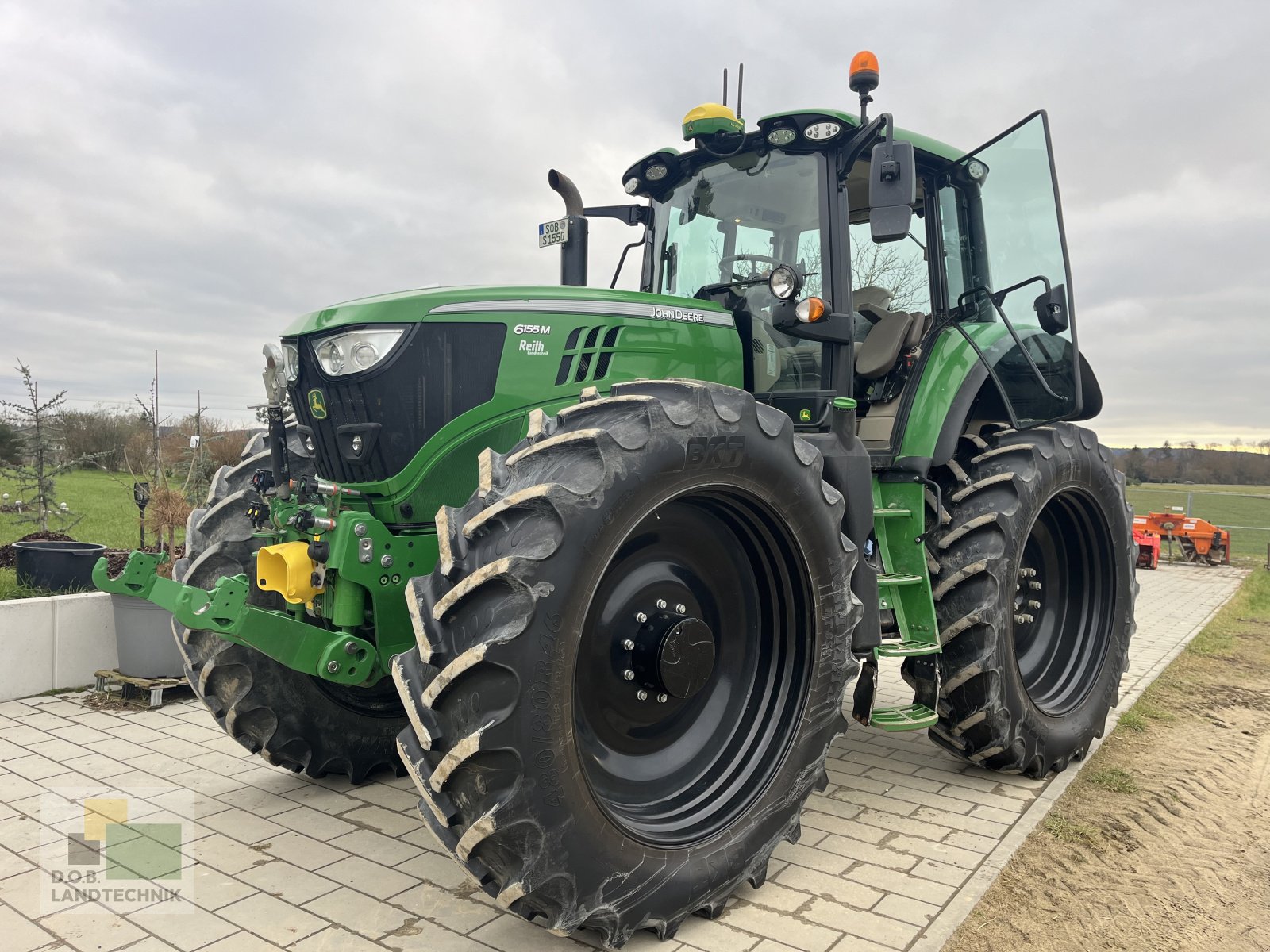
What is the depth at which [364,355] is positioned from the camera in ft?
10.5

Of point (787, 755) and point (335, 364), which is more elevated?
point (335, 364)

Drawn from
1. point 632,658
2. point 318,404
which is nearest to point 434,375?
point 318,404

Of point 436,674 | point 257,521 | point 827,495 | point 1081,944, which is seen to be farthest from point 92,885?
point 1081,944

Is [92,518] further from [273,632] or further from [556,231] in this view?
[273,632]

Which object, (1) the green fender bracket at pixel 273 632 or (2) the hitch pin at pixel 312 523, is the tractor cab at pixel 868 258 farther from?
(1) the green fender bracket at pixel 273 632

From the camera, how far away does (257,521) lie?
3871 millimetres

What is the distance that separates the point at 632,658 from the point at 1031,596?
297 centimetres

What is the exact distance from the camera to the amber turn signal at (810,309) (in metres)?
3.92

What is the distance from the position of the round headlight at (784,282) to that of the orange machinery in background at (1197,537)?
50.1ft

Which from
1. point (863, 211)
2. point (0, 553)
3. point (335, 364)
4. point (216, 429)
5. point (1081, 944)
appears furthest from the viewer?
point (216, 429)

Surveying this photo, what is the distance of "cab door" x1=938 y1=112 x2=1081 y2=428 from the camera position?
4648 mm

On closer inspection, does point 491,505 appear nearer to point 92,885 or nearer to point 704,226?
point 92,885

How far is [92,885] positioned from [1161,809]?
445 cm

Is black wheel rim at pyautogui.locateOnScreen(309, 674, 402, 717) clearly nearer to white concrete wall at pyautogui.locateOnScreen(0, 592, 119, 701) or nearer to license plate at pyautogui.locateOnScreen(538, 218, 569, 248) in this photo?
license plate at pyautogui.locateOnScreen(538, 218, 569, 248)
